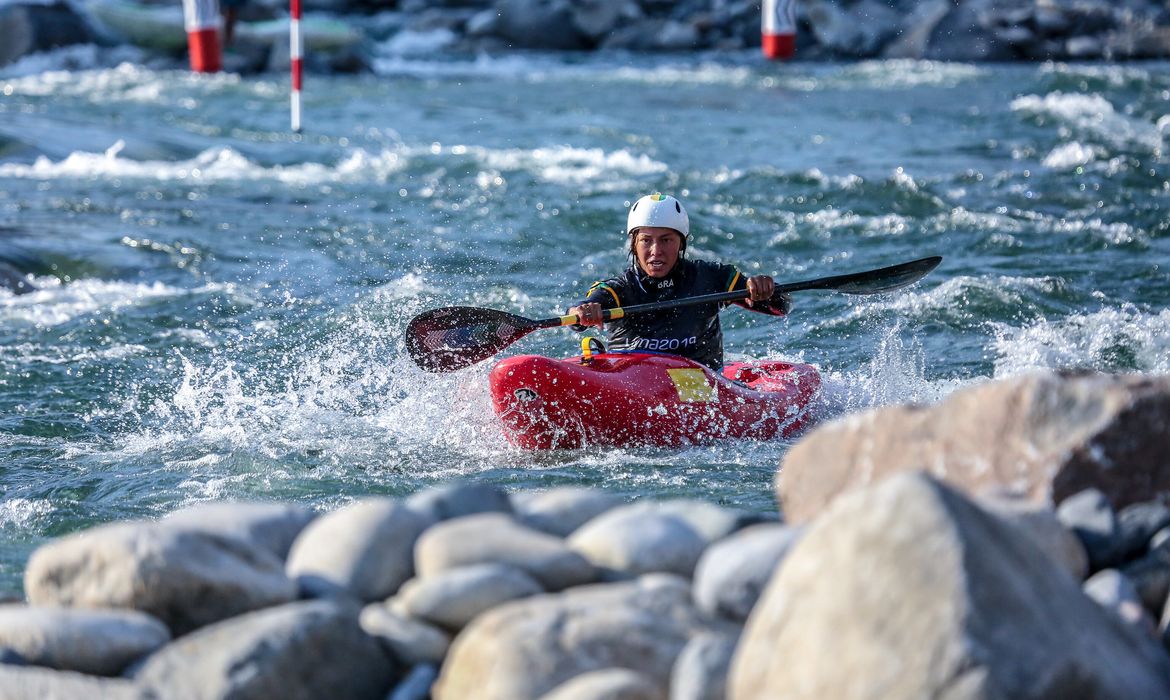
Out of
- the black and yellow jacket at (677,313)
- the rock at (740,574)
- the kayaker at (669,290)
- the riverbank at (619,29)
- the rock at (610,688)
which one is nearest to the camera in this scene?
the rock at (610,688)

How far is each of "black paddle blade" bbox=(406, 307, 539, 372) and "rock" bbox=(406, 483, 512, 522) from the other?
3.34 meters

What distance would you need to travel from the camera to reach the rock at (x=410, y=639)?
303cm

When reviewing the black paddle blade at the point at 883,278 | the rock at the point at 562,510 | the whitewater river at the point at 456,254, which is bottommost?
the whitewater river at the point at 456,254

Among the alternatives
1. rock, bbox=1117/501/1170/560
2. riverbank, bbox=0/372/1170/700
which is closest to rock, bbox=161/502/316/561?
riverbank, bbox=0/372/1170/700

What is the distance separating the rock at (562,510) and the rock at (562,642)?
18.8 inches

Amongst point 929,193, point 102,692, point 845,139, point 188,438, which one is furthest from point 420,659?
point 845,139

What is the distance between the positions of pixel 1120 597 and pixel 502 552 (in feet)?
4.06

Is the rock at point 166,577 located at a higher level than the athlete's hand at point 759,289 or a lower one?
higher

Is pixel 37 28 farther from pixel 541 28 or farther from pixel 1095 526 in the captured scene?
pixel 1095 526

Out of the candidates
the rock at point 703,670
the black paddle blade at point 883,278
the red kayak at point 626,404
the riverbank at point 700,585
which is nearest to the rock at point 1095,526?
the riverbank at point 700,585

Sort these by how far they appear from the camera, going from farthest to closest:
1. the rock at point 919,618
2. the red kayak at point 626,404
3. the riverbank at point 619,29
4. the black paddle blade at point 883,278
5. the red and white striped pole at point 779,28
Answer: the riverbank at point 619,29, the red and white striped pole at point 779,28, the black paddle blade at point 883,278, the red kayak at point 626,404, the rock at point 919,618

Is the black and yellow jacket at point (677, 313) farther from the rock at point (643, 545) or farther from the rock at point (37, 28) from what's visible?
the rock at point (37, 28)

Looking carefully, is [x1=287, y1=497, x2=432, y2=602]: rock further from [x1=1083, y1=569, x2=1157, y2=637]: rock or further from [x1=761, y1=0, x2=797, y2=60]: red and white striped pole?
[x1=761, y1=0, x2=797, y2=60]: red and white striped pole

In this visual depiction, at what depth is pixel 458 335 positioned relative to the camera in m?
6.86
